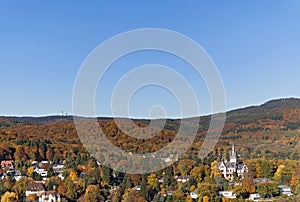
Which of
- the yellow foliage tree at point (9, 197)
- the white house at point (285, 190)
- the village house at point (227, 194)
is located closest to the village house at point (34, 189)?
the yellow foliage tree at point (9, 197)

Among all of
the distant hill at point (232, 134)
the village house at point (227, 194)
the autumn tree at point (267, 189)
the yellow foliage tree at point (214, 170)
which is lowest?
the village house at point (227, 194)

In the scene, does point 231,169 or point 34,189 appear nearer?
point 34,189

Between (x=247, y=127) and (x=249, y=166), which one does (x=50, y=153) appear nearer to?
(x=249, y=166)

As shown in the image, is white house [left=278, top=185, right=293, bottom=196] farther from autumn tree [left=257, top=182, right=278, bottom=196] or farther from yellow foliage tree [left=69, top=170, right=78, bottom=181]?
yellow foliage tree [left=69, top=170, right=78, bottom=181]

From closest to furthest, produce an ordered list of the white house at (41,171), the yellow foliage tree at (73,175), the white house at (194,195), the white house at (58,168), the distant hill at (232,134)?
the white house at (194,195) → the yellow foliage tree at (73,175) → the white house at (41,171) → the white house at (58,168) → the distant hill at (232,134)

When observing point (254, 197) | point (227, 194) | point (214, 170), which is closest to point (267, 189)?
point (254, 197)

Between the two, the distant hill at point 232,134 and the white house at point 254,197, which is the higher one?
the distant hill at point 232,134

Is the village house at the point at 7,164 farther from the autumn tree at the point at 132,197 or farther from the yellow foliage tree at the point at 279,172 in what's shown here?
the yellow foliage tree at the point at 279,172

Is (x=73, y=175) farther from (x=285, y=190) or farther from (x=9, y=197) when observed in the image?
(x=285, y=190)

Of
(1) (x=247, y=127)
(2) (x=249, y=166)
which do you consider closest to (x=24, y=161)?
(2) (x=249, y=166)
